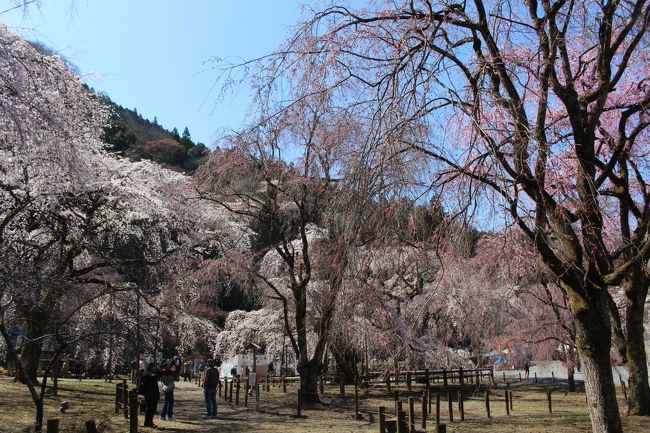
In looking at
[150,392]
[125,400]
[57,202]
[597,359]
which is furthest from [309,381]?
[597,359]

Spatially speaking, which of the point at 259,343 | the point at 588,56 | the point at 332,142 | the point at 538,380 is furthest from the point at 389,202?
the point at 538,380

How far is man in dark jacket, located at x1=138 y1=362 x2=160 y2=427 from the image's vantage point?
425 inches

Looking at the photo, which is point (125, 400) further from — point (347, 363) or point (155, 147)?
point (155, 147)

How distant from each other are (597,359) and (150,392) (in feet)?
27.5

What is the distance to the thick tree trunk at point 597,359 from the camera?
6.11 meters

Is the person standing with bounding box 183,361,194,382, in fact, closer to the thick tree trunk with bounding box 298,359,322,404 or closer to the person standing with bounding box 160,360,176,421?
the thick tree trunk with bounding box 298,359,322,404

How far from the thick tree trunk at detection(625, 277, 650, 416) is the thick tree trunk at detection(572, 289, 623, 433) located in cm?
592

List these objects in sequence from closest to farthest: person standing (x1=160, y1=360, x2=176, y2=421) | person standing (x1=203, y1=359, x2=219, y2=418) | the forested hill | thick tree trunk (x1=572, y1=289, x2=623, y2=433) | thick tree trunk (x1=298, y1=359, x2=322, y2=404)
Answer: thick tree trunk (x1=572, y1=289, x2=623, y2=433) → person standing (x1=160, y1=360, x2=176, y2=421) → person standing (x1=203, y1=359, x2=219, y2=418) → thick tree trunk (x1=298, y1=359, x2=322, y2=404) → the forested hill

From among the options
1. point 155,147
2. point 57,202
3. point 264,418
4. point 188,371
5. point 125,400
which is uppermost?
point 155,147

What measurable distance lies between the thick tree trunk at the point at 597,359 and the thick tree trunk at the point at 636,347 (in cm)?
592

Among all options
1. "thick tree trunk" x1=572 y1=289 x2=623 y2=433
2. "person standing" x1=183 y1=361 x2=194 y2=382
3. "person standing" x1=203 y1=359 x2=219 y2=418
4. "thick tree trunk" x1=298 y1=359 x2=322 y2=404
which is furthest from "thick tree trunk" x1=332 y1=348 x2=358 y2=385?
"person standing" x1=183 y1=361 x2=194 y2=382

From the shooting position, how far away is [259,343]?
99.2ft

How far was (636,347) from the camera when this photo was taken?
12.0 meters

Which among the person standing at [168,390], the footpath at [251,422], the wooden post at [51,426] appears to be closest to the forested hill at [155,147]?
the footpath at [251,422]
